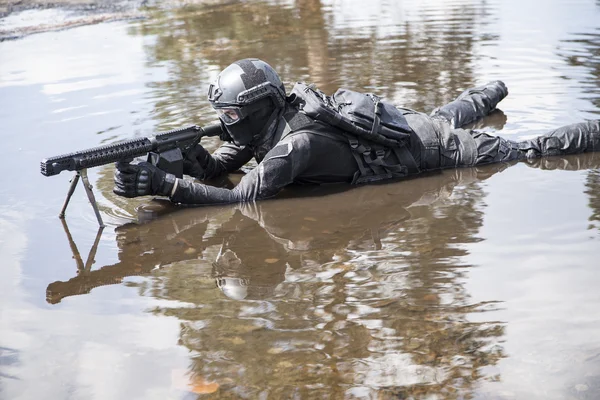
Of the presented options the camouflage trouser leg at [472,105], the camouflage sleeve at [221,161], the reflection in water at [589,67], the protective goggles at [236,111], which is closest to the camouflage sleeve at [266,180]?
the protective goggles at [236,111]

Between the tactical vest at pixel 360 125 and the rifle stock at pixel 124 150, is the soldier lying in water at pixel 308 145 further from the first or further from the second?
the rifle stock at pixel 124 150

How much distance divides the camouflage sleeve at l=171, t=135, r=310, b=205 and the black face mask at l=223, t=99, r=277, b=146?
0.27 m

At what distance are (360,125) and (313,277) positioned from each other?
166 cm

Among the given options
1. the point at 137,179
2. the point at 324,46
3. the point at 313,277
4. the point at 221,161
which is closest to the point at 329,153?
the point at 221,161

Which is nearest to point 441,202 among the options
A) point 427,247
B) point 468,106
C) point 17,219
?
point 427,247

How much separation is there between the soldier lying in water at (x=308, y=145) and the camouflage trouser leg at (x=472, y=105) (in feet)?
2.54

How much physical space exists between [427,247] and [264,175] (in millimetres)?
1428

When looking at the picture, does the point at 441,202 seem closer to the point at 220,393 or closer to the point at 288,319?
the point at 288,319

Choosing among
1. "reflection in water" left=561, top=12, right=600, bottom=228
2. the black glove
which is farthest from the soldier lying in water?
"reflection in water" left=561, top=12, right=600, bottom=228

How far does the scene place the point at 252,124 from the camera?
228 inches

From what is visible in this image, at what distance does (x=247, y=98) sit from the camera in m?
5.57

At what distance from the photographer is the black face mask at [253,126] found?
5738 millimetres

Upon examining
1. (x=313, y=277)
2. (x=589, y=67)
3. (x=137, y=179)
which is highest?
(x=137, y=179)

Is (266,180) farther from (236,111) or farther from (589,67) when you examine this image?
(589,67)
